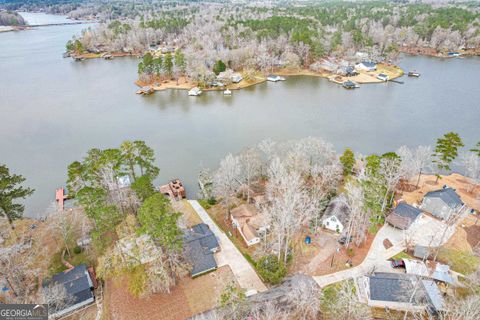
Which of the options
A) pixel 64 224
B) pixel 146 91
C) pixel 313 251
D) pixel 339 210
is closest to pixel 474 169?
pixel 339 210

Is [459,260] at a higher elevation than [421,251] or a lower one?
lower

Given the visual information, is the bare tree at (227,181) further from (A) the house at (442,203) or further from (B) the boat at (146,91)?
(B) the boat at (146,91)

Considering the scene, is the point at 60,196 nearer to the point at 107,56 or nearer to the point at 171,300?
the point at 171,300

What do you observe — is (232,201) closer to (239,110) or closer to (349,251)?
(349,251)

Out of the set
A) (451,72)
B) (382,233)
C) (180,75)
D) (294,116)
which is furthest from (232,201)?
(451,72)

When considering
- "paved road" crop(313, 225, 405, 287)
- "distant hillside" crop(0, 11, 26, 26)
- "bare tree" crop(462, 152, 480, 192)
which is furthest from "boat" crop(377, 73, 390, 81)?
"distant hillside" crop(0, 11, 26, 26)
